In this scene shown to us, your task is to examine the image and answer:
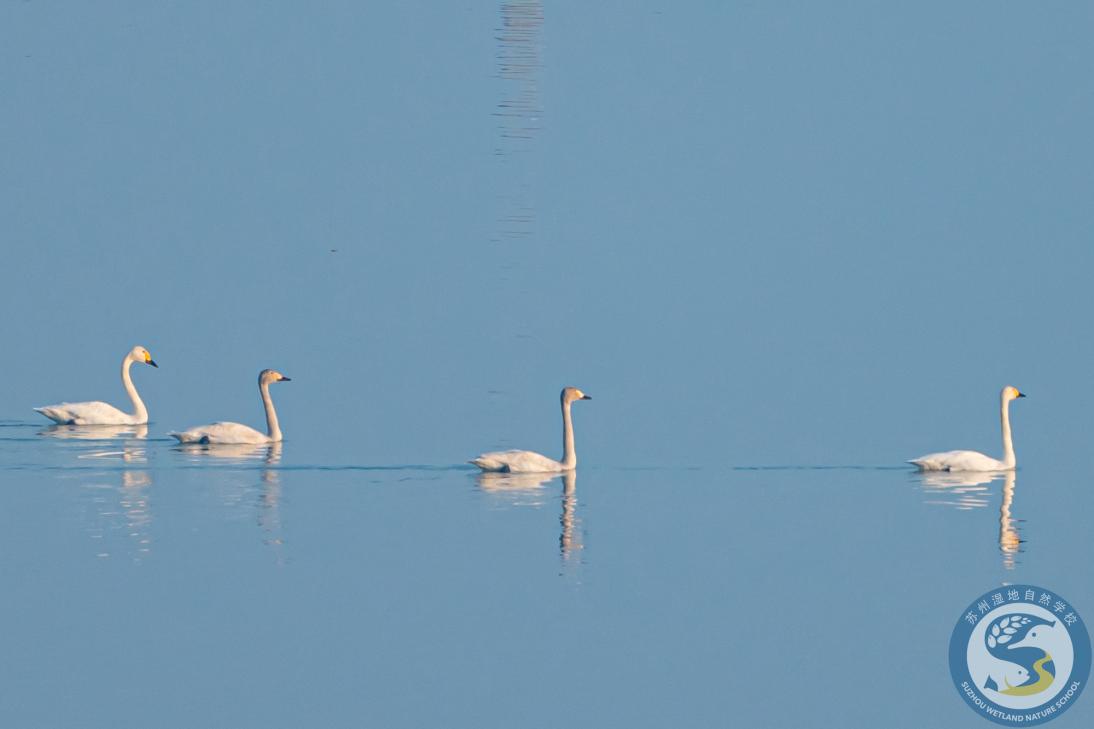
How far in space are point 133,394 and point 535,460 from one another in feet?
23.6

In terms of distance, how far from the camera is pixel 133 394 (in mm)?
28078

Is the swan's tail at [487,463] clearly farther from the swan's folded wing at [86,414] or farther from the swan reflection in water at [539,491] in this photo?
the swan's folded wing at [86,414]

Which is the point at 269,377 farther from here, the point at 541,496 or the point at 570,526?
the point at 570,526

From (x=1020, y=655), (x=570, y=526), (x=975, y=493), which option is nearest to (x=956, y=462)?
(x=975, y=493)

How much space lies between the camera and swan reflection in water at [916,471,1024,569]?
2062 cm

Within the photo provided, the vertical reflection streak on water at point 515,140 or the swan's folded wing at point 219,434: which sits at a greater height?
the vertical reflection streak on water at point 515,140

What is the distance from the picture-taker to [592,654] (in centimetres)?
1625

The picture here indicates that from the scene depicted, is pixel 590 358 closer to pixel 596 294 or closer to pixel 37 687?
pixel 596 294

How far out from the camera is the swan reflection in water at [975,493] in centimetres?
2062

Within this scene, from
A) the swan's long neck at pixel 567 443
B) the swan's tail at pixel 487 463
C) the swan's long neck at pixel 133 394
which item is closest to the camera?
the swan's tail at pixel 487 463

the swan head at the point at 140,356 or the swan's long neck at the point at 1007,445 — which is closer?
the swan's long neck at the point at 1007,445

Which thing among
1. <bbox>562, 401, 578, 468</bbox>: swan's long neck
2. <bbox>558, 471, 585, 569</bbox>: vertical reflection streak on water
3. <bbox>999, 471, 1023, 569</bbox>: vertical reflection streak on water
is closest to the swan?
<bbox>562, 401, 578, 468</bbox>: swan's long neck

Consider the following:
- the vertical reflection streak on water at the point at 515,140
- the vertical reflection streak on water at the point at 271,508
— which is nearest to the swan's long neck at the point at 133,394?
the vertical reflection streak on water at the point at 271,508

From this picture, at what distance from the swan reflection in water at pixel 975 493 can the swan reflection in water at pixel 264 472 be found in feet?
21.9
